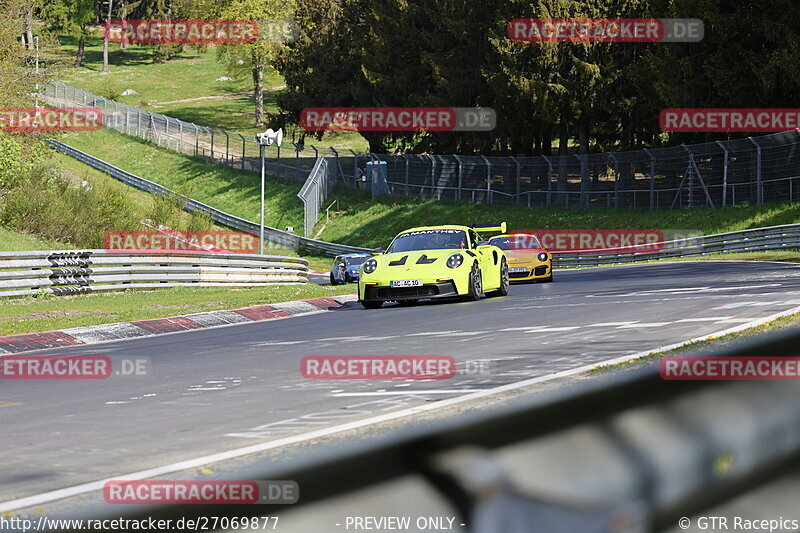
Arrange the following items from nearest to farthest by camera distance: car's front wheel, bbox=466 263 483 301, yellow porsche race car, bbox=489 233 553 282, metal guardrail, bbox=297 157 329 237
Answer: car's front wheel, bbox=466 263 483 301
yellow porsche race car, bbox=489 233 553 282
metal guardrail, bbox=297 157 329 237

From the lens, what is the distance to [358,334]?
14.2 m

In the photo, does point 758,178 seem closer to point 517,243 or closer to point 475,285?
point 517,243

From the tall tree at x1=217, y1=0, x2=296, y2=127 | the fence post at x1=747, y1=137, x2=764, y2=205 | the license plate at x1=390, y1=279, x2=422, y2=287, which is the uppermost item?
the tall tree at x1=217, y1=0, x2=296, y2=127

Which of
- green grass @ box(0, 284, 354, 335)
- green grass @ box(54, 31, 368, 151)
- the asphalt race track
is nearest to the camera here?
the asphalt race track

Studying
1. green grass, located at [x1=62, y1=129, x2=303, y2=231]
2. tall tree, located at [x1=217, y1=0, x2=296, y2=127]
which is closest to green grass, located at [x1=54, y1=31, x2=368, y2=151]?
tall tree, located at [x1=217, y1=0, x2=296, y2=127]

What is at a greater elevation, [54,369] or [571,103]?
[571,103]

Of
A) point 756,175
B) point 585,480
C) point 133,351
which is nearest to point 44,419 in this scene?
point 133,351

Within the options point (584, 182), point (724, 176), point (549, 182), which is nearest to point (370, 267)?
point (724, 176)

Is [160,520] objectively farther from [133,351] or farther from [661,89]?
[661,89]

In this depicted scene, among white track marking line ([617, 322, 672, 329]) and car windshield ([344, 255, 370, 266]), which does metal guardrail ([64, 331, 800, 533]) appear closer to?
white track marking line ([617, 322, 672, 329])

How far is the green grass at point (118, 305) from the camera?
17422 millimetres

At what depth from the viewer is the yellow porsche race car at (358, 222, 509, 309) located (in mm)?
18859

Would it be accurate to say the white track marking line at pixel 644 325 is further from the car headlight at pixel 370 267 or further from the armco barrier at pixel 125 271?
the armco barrier at pixel 125 271

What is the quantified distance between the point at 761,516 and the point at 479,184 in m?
51.1
